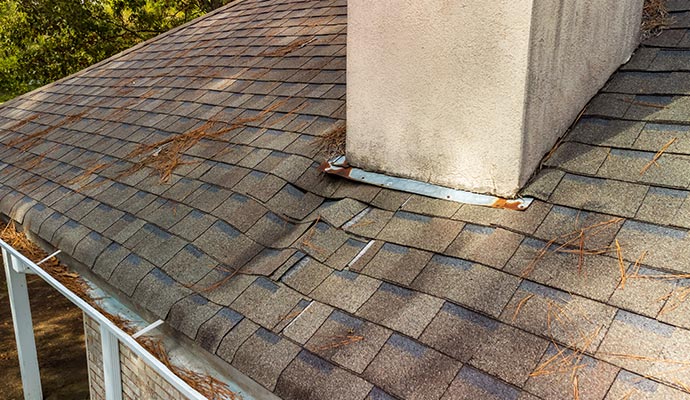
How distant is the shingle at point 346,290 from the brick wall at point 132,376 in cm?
148

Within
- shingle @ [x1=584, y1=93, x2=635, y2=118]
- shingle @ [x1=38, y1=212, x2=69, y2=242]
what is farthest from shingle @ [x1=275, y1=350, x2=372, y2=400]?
shingle @ [x1=38, y1=212, x2=69, y2=242]

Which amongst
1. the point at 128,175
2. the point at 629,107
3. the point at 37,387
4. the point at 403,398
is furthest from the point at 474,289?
the point at 37,387

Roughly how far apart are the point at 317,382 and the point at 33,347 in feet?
19.2

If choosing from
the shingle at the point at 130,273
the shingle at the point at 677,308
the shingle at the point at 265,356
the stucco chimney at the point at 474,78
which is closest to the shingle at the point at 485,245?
the stucco chimney at the point at 474,78

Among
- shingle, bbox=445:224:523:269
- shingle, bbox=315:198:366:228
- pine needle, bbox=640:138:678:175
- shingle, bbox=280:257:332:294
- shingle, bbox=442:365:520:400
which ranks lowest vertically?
shingle, bbox=280:257:332:294

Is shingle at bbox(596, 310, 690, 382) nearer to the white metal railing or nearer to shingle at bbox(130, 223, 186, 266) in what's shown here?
the white metal railing

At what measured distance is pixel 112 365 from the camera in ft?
13.4

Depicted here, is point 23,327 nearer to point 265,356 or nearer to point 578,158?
point 265,356

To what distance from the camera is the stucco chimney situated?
2326mm

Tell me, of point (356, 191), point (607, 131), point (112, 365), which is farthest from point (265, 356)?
point (112, 365)

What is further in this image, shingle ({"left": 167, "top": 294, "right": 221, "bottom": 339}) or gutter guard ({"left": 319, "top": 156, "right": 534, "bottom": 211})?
shingle ({"left": 167, "top": 294, "right": 221, "bottom": 339})

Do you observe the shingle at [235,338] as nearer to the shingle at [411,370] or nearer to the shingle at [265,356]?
the shingle at [265,356]

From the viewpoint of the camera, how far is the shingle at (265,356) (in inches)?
85.1

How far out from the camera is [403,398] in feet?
6.04
